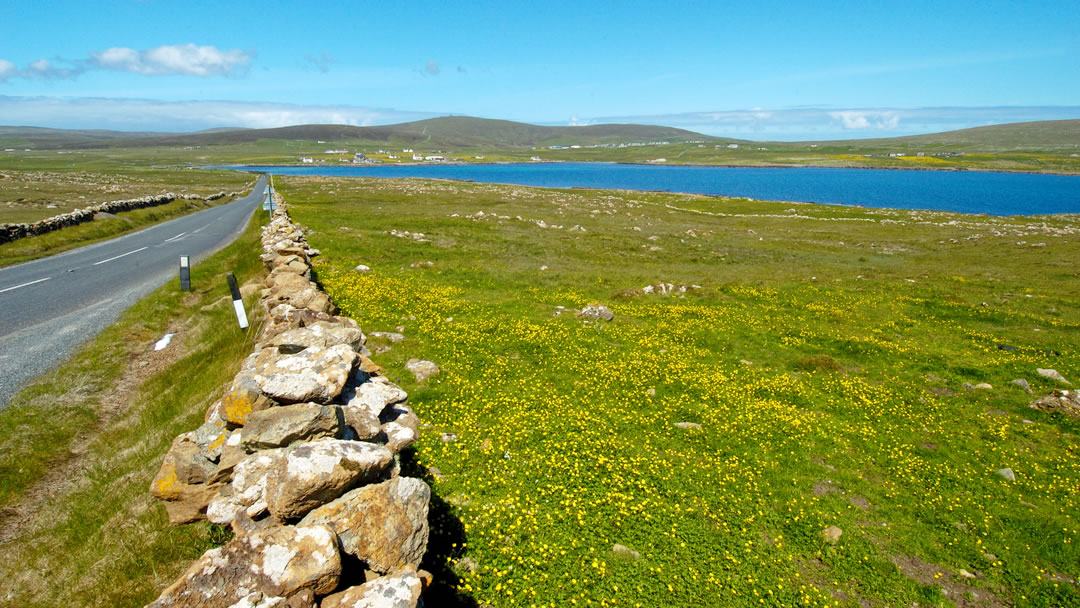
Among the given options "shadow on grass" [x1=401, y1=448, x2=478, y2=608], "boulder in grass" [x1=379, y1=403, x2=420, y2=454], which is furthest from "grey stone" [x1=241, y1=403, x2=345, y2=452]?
"shadow on grass" [x1=401, y1=448, x2=478, y2=608]

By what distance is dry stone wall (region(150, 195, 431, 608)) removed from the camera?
6042 mm

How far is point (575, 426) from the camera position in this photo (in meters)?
14.6

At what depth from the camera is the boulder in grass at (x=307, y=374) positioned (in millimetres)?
9383

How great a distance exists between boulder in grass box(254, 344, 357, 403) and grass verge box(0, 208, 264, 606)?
2.51 meters

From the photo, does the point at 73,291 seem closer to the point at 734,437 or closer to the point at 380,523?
the point at 380,523

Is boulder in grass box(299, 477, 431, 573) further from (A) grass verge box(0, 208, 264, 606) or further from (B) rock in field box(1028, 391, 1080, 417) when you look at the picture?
(B) rock in field box(1028, 391, 1080, 417)

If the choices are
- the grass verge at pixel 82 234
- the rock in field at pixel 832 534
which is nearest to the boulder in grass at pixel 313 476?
the rock in field at pixel 832 534

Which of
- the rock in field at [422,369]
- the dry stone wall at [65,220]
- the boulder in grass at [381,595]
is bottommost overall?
the rock in field at [422,369]

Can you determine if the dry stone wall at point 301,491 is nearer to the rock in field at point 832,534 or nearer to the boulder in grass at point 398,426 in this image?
the boulder in grass at point 398,426

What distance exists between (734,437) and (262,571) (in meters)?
12.6

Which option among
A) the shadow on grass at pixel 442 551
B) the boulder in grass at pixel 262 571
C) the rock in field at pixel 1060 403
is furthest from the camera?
the rock in field at pixel 1060 403

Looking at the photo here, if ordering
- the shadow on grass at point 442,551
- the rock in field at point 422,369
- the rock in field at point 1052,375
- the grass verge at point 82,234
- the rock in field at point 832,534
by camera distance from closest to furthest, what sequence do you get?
the shadow on grass at point 442,551
the rock in field at point 832,534
the rock in field at point 422,369
the rock in field at point 1052,375
the grass verge at point 82,234

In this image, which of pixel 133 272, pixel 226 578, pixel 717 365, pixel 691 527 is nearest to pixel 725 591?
pixel 691 527

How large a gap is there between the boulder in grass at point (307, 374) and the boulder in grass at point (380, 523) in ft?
9.37
